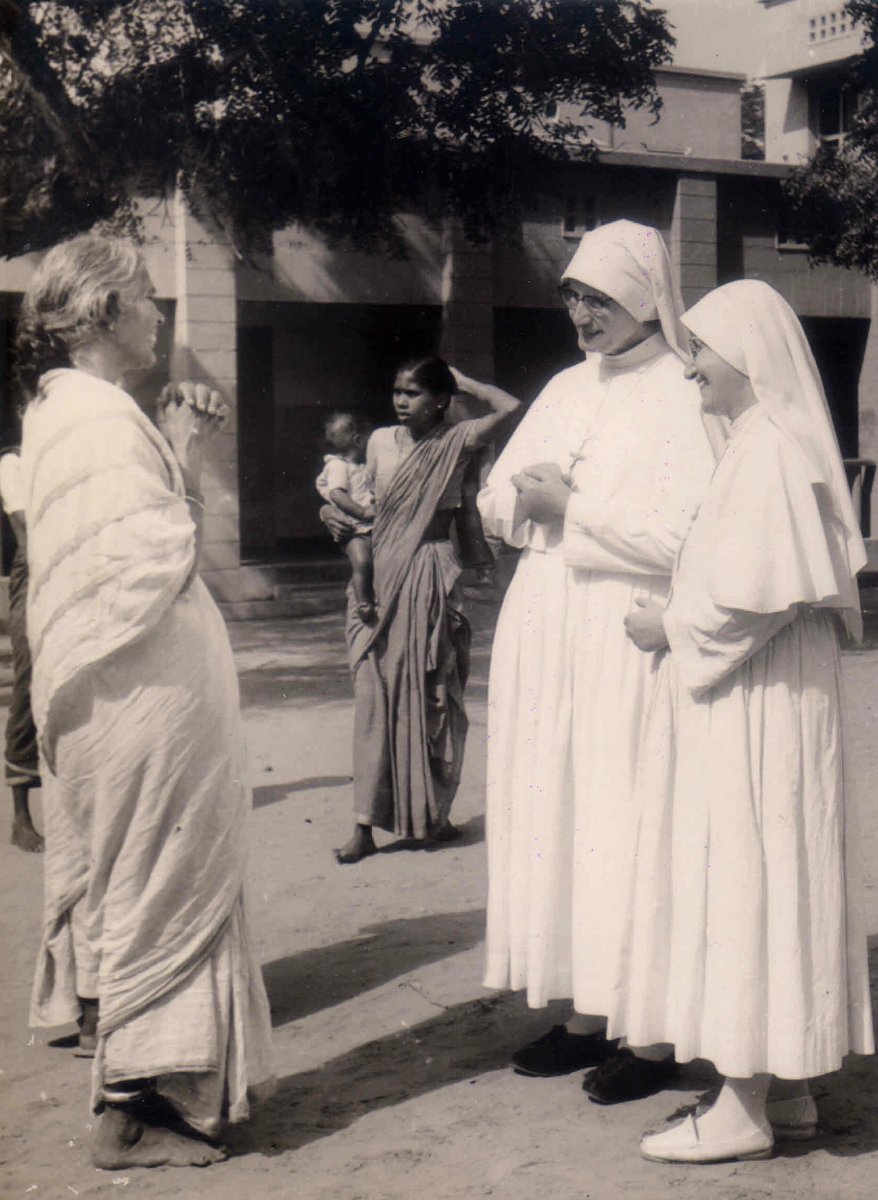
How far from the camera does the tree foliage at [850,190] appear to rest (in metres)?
15.3

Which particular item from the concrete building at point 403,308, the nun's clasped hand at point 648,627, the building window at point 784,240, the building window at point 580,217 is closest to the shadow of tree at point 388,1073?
the nun's clasped hand at point 648,627

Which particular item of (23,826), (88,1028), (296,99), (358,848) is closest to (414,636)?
(358,848)

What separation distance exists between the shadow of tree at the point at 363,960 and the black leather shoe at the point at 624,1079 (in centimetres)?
102

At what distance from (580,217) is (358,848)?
14628 mm

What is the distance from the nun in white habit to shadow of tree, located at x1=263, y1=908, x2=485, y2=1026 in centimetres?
79

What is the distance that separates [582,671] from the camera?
4.02 metres

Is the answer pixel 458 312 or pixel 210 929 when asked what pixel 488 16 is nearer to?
pixel 458 312

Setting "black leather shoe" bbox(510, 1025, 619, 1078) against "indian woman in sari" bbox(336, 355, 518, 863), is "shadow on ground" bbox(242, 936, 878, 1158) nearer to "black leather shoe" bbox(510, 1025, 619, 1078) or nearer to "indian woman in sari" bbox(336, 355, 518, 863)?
"black leather shoe" bbox(510, 1025, 619, 1078)

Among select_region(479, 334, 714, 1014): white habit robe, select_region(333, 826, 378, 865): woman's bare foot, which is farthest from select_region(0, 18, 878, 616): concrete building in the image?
select_region(479, 334, 714, 1014): white habit robe

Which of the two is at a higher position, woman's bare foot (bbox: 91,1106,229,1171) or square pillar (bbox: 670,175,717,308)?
square pillar (bbox: 670,175,717,308)

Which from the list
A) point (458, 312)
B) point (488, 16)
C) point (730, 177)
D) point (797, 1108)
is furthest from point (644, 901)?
point (730, 177)

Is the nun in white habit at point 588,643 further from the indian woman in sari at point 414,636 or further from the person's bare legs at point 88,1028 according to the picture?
the indian woman in sari at point 414,636

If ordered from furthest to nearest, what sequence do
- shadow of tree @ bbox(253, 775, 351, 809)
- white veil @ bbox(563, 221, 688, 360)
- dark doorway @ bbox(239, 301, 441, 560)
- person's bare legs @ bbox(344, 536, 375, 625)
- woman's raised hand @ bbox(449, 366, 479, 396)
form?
dark doorway @ bbox(239, 301, 441, 560)
shadow of tree @ bbox(253, 775, 351, 809)
person's bare legs @ bbox(344, 536, 375, 625)
woman's raised hand @ bbox(449, 366, 479, 396)
white veil @ bbox(563, 221, 688, 360)

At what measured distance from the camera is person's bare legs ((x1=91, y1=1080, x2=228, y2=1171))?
350 cm
